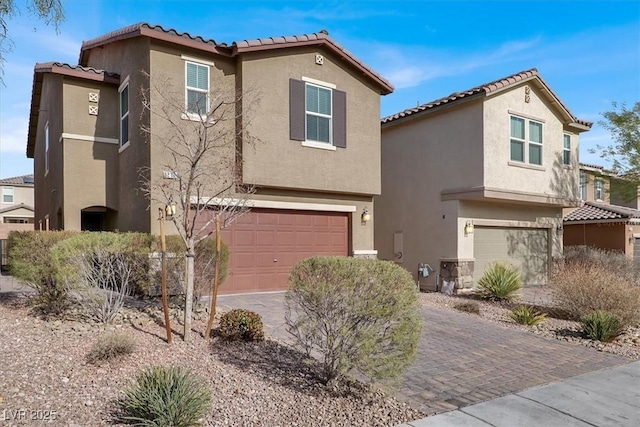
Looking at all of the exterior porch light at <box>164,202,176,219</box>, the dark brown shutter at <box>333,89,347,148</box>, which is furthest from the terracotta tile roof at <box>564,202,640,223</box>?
the exterior porch light at <box>164,202,176,219</box>

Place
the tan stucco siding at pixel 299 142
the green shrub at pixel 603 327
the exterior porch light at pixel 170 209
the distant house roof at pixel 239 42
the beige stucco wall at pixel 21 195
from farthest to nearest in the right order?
the beige stucco wall at pixel 21 195
the tan stucco siding at pixel 299 142
the distant house roof at pixel 239 42
the green shrub at pixel 603 327
the exterior porch light at pixel 170 209

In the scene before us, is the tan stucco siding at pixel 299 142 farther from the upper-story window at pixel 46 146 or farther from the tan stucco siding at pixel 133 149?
the upper-story window at pixel 46 146

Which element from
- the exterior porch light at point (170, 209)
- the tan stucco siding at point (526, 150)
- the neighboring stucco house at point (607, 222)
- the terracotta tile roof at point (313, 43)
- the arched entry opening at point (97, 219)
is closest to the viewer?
the exterior porch light at point (170, 209)

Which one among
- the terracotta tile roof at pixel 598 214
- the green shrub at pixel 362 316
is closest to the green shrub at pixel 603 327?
the green shrub at pixel 362 316

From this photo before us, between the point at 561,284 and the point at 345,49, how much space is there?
8.80 metres

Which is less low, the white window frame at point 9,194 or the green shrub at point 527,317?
the white window frame at point 9,194

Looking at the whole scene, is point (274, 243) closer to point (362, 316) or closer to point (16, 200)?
point (362, 316)

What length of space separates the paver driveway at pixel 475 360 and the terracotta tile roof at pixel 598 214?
13931mm

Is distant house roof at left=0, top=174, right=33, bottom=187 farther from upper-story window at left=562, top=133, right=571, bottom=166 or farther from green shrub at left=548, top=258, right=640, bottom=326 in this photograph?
green shrub at left=548, top=258, right=640, bottom=326

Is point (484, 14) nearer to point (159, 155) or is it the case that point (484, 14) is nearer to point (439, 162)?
point (439, 162)

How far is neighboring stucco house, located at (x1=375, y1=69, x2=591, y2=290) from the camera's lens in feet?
52.3

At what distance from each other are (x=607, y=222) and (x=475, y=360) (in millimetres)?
17394

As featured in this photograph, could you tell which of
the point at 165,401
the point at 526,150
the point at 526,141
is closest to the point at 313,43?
the point at 526,141

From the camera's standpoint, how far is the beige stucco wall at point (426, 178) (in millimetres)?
16109
